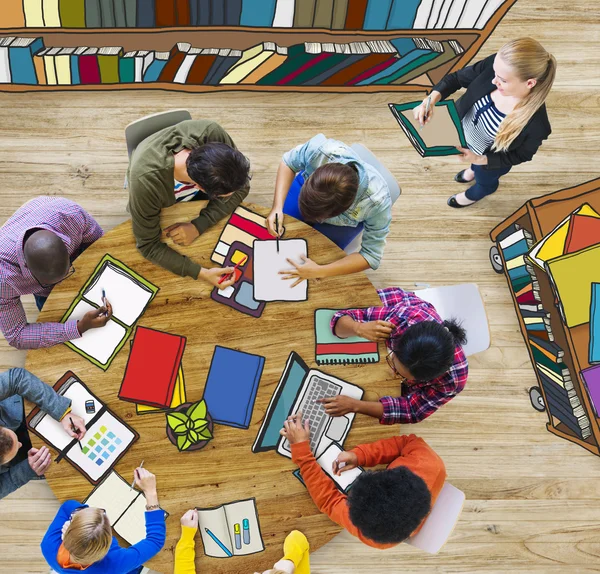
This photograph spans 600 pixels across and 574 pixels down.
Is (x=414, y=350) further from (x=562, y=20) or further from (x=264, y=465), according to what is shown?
(x=562, y=20)

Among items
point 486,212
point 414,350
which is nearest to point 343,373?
point 414,350

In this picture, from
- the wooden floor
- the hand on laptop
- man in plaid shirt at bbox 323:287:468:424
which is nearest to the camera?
man in plaid shirt at bbox 323:287:468:424

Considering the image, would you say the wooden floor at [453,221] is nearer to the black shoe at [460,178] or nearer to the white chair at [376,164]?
the black shoe at [460,178]

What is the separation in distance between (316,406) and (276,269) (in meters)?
0.57

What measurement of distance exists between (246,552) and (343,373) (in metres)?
0.76

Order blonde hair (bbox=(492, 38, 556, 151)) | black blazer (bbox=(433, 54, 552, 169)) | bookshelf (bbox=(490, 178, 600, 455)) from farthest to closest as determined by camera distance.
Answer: bookshelf (bbox=(490, 178, 600, 455))
black blazer (bbox=(433, 54, 552, 169))
blonde hair (bbox=(492, 38, 556, 151))

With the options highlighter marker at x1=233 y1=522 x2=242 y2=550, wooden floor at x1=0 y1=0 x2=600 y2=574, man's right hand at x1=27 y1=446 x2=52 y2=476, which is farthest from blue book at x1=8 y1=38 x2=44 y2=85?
highlighter marker at x1=233 y1=522 x2=242 y2=550

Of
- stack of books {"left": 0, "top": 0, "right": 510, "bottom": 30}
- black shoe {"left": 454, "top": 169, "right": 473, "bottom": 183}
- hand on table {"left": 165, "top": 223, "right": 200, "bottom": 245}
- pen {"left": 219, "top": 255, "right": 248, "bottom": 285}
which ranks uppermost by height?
stack of books {"left": 0, "top": 0, "right": 510, "bottom": 30}

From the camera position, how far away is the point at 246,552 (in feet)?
Result: 6.53

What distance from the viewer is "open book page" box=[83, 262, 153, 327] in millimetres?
2098

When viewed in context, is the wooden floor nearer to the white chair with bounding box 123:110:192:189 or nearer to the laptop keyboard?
the white chair with bounding box 123:110:192:189

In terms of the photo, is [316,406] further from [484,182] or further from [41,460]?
[484,182]

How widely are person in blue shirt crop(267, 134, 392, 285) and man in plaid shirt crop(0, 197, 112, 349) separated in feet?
2.62

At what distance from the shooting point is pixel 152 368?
2.07m
